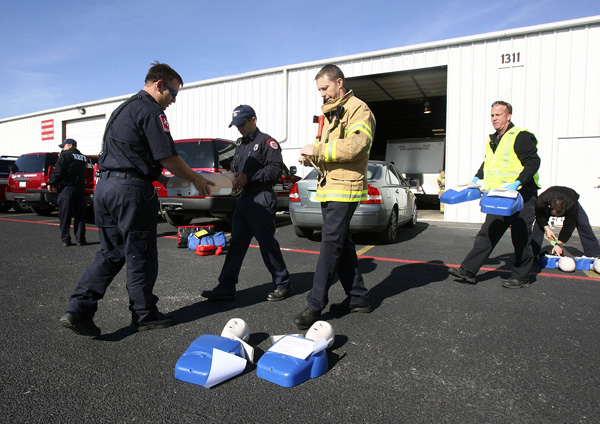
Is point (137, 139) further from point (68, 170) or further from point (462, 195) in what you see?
point (68, 170)

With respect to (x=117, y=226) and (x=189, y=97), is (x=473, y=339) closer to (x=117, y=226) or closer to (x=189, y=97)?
(x=117, y=226)

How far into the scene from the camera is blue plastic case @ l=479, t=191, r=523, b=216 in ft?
11.9

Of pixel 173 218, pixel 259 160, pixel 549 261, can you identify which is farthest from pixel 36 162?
pixel 549 261

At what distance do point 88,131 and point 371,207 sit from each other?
17.3 meters

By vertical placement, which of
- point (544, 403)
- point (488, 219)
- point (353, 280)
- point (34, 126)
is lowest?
point (544, 403)

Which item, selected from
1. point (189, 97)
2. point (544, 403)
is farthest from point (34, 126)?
point (544, 403)

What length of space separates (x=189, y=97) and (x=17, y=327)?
44.0 feet

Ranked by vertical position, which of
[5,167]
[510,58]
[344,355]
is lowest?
[344,355]

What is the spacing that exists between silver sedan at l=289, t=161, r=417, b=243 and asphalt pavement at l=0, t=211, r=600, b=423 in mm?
1844

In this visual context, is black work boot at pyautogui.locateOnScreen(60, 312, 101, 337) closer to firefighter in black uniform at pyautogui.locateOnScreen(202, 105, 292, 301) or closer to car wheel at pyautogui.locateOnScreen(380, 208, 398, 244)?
firefighter in black uniform at pyautogui.locateOnScreen(202, 105, 292, 301)

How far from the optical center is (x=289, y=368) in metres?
2.10

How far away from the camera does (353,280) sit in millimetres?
3219

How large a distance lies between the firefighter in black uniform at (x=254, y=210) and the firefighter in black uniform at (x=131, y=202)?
0.88 metres

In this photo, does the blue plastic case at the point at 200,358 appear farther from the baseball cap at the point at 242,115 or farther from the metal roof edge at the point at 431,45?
the metal roof edge at the point at 431,45
